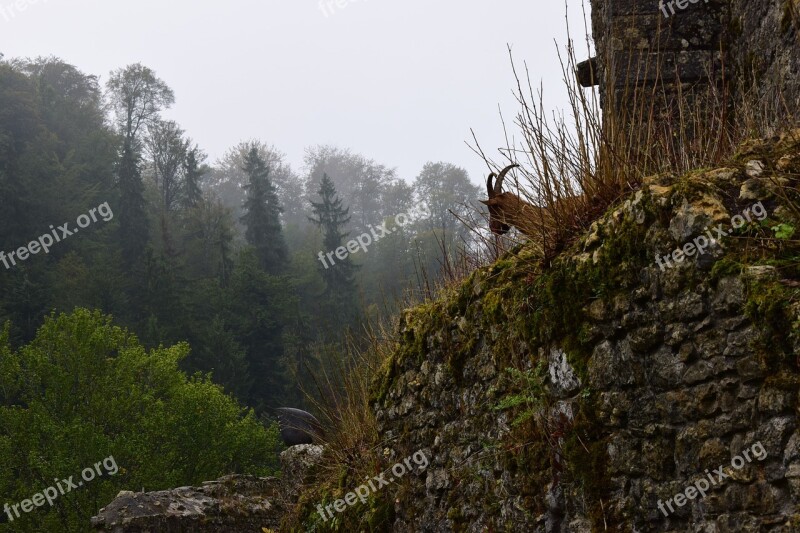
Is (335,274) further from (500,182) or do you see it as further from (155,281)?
(500,182)

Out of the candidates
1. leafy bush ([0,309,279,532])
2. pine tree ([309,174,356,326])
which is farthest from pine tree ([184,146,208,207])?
leafy bush ([0,309,279,532])

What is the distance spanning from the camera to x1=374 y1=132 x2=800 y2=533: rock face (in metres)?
2.97

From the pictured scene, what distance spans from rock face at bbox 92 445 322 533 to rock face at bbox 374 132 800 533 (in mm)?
4187

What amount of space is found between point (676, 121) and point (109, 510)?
8018 millimetres

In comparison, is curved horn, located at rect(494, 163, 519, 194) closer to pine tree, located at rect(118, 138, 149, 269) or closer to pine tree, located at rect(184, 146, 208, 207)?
pine tree, located at rect(118, 138, 149, 269)

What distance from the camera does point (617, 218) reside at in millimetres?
3814

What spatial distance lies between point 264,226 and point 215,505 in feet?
115

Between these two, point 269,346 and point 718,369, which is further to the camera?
point 269,346

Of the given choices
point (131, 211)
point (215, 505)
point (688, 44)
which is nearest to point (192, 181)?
point (131, 211)

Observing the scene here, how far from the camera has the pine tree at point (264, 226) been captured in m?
44.4

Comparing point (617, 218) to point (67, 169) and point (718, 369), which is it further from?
point (67, 169)

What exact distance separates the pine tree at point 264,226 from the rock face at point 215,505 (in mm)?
32379

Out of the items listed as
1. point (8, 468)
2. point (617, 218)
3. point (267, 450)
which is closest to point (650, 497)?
point (617, 218)

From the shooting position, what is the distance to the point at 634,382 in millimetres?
3568
